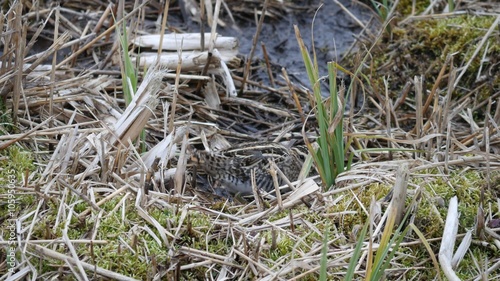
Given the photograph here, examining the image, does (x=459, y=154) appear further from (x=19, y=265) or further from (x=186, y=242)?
(x=19, y=265)

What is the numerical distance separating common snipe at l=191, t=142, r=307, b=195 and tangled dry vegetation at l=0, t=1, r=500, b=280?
0.42ft

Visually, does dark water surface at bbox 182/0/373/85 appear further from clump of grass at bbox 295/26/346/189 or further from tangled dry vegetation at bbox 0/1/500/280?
clump of grass at bbox 295/26/346/189

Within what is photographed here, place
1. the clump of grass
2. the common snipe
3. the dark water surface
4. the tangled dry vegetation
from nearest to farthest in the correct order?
1. the tangled dry vegetation
2. the clump of grass
3. the common snipe
4. the dark water surface

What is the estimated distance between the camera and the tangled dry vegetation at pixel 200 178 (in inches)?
125

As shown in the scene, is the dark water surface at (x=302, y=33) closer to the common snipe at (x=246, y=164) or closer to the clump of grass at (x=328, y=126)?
the common snipe at (x=246, y=164)

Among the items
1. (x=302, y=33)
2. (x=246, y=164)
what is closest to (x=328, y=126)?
(x=246, y=164)

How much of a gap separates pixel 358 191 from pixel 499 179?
2.41 ft

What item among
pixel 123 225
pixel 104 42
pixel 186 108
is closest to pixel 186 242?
pixel 123 225

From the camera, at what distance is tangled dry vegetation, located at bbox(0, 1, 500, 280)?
10.5ft

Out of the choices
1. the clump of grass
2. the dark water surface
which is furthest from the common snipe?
the dark water surface

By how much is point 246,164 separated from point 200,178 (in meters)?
0.32

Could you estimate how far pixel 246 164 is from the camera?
408 centimetres

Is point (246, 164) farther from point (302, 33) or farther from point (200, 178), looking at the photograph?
point (302, 33)

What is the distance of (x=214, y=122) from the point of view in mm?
4781
